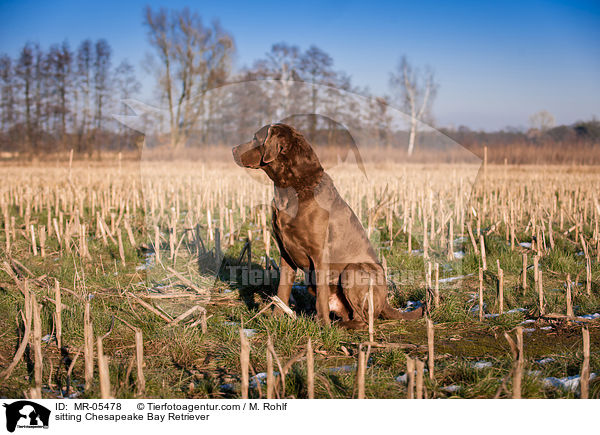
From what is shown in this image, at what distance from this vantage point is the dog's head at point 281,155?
3.25m

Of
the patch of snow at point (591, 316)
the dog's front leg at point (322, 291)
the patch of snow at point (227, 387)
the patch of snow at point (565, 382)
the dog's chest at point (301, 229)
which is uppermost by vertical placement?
the dog's chest at point (301, 229)

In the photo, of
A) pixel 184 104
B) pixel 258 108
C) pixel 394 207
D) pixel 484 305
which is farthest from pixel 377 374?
pixel 394 207

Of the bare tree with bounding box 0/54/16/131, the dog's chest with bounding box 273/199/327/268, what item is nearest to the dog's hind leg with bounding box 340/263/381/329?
the dog's chest with bounding box 273/199/327/268

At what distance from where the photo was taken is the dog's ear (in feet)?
10.6

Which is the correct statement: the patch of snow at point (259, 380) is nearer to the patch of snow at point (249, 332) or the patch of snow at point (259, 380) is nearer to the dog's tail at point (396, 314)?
the patch of snow at point (249, 332)

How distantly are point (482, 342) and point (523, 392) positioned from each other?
1.03m

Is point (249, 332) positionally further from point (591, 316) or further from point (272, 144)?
point (591, 316)

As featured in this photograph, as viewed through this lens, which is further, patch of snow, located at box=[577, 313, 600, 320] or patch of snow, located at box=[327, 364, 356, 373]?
patch of snow, located at box=[577, 313, 600, 320]

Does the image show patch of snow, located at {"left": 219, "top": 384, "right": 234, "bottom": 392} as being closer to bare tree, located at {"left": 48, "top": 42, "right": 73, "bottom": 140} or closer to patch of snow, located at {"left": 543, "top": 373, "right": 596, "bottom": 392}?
patch of snow, located at {"left": 543, "top": 373, "right": 596, "bottom": 392}
